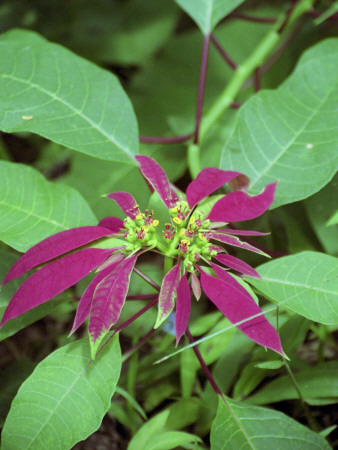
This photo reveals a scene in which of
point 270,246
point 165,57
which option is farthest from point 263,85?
point 270,246

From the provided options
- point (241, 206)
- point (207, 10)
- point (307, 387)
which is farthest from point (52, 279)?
point (207, 10)

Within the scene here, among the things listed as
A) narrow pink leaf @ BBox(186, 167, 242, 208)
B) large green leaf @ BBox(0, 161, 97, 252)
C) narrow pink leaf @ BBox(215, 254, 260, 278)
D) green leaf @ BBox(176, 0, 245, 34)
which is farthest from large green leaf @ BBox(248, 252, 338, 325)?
green leaf @ BBox(176, 0, 245, 34)

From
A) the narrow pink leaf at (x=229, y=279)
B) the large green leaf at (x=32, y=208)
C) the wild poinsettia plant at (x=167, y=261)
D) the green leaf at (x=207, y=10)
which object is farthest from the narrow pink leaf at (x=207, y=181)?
the green leaf at (x=207, y=10)

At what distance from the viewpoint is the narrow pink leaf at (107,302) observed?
0.51 m

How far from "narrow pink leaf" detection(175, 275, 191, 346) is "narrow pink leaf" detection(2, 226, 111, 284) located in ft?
0.45

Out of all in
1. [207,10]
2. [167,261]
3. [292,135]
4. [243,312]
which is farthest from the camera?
[207,10]

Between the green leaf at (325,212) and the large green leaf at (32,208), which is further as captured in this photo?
the green leaf at (325,212)

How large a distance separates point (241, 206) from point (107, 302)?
22 cm

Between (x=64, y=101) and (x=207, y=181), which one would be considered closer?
(x=207, y=181)

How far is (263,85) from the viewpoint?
4.15 feet

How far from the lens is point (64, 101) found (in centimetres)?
75

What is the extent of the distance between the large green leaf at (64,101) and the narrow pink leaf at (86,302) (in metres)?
0.24

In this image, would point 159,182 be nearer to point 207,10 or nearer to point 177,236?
point 177,236

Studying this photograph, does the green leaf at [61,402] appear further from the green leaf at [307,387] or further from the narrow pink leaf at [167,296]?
the green leaf at [307,387]
